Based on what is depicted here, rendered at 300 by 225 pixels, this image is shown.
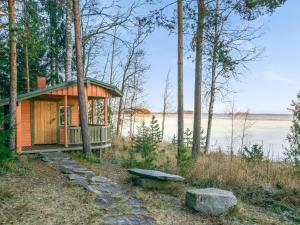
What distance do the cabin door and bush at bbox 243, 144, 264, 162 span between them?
8.77 meters

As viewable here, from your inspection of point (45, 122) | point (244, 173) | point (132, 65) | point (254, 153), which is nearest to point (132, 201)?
point (244, 173)

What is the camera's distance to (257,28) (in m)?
12.4

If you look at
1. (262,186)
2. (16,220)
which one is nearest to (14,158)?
(16,220)

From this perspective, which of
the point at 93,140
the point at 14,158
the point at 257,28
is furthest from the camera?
the point at 93,140

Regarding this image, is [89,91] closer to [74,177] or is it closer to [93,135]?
[93,135]

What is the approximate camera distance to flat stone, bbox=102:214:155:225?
16.5 ft

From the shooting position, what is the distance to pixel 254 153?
33.7 ft

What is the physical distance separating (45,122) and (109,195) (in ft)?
30.3

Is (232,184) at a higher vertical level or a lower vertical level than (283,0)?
lower

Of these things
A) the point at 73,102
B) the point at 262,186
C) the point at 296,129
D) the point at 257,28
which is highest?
the point at 257,28

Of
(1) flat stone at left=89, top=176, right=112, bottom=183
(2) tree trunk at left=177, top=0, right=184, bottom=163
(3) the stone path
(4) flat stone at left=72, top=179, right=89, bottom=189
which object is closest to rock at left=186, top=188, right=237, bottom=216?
(3) the stone path

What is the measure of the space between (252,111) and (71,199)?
28.0 metres

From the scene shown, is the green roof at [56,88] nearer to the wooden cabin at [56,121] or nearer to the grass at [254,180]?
the wooden cabin at [56,121]

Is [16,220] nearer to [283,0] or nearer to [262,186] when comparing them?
[262,186]
